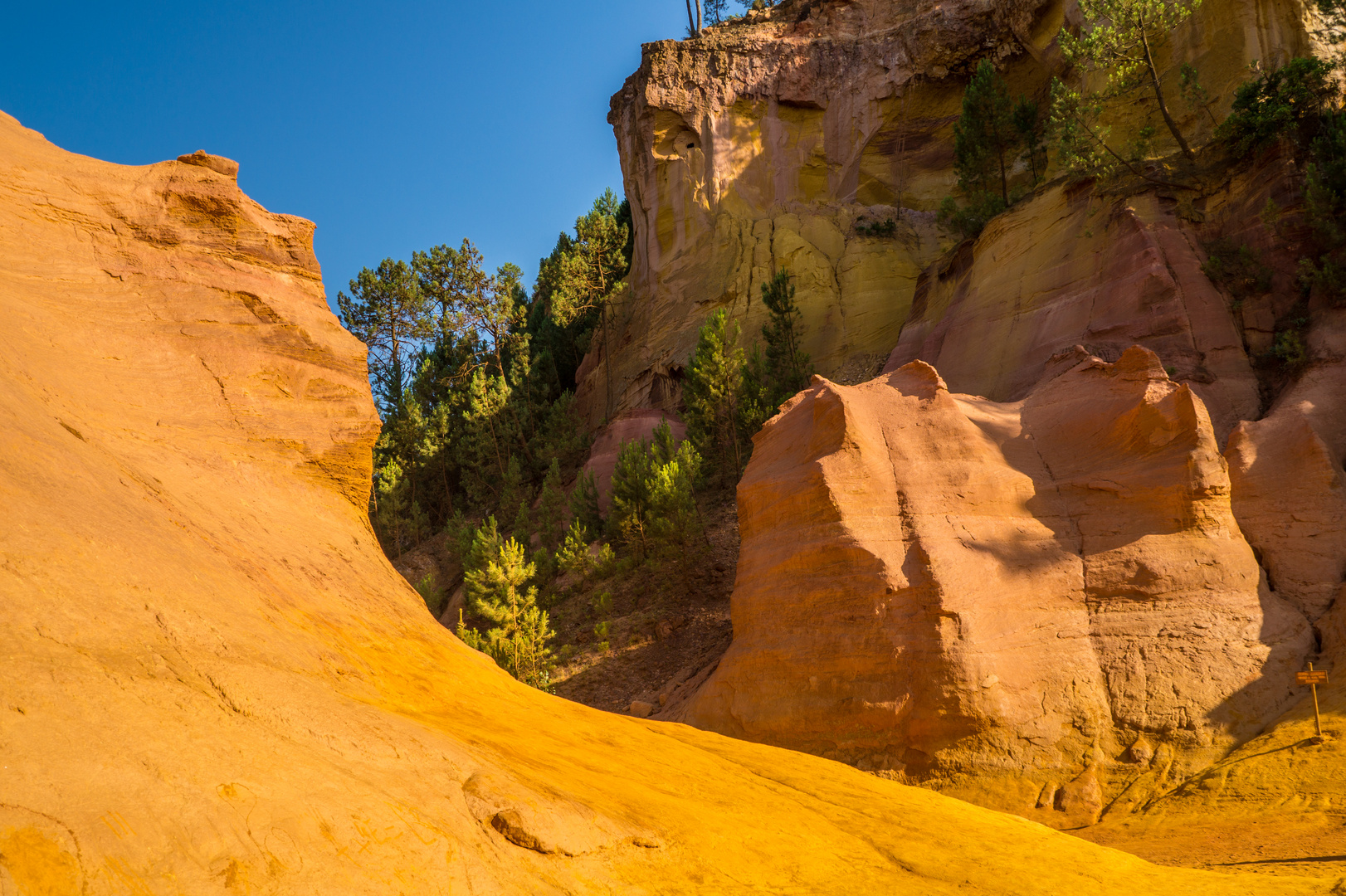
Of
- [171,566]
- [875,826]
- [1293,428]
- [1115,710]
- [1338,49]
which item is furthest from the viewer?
[1338,49]

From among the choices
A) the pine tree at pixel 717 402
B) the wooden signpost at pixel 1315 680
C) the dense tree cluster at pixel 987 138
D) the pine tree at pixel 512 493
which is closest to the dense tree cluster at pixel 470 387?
the pine tree at pixel 512 493

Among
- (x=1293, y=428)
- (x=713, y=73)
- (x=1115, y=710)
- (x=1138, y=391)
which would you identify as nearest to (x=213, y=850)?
(x=1115, y=710)

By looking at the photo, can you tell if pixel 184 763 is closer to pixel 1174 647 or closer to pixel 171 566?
pixel 171 566

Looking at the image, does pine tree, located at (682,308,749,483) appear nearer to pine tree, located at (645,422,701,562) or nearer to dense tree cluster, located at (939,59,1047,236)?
pine tree, located at (645,422,701,562)

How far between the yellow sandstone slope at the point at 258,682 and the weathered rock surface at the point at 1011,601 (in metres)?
3.28

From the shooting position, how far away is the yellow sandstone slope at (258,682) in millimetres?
3549

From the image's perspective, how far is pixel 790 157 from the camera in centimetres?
3850

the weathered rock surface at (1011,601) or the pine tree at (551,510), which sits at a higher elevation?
the pine tree at (551,510)

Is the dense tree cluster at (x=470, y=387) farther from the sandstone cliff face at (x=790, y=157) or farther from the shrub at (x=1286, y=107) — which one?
the shrub at (x=1286, y=107)

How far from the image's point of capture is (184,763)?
3703 millimetres

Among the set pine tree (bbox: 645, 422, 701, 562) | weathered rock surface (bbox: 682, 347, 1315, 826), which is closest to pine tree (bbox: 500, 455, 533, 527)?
pine tree (bbox: 645, 422, 701, 562)

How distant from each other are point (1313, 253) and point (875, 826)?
17.2 metres

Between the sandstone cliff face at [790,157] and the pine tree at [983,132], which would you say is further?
the sandstone cliff face at [790,157]

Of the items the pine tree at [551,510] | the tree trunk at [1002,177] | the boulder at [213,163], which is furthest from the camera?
the pine tree at [551,510]
